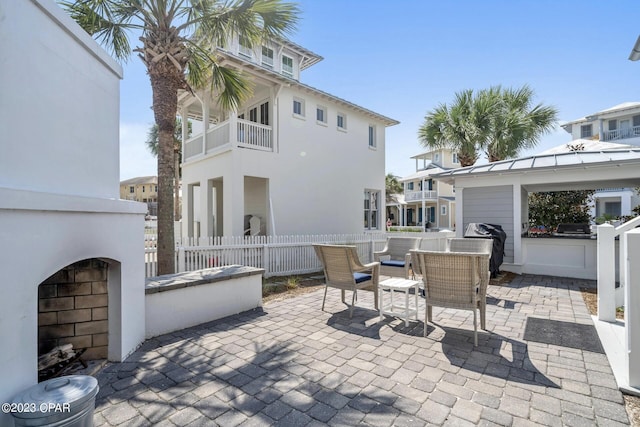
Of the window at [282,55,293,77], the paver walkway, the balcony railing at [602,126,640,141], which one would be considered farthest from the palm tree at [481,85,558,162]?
the balcony railing at [602,126,640,141]

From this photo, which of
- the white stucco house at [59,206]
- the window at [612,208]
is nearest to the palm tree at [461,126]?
the white stucco house at [59,206]

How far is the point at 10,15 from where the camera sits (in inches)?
86.0

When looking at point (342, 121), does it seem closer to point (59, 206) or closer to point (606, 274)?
point (606, 274)

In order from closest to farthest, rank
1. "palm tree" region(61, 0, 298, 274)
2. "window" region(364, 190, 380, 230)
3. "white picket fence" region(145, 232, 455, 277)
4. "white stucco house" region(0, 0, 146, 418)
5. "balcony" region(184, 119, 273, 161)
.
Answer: "white stucco house" region(0, 0, 146, 418) → "palm tree" region(61, 0, 298, 274) → "white picket fence" region(145, 232, 455, 277) → "balcony" region(184, 119, 273, 161) → "window" region(364, 190, 380, 230)

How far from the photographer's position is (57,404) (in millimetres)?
1814

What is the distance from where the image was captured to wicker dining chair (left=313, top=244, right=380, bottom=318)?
15.9 ft

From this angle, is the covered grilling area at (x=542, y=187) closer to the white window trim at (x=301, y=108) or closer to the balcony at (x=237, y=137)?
the white window trim at (x=301, y=108)

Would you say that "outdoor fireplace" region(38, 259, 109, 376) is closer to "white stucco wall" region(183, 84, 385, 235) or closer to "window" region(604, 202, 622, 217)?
"white stucco wall" region(183, 84, 385, 235)

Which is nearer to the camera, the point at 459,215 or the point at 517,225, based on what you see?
the point at 517,225

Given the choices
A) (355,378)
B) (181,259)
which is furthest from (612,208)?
(181,259)

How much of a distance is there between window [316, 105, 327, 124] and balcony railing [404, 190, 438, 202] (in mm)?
18500

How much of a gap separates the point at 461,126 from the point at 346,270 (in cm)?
1091

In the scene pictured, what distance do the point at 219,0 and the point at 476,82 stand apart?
11321 mm

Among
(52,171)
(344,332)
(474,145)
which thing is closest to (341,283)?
(344,332)
